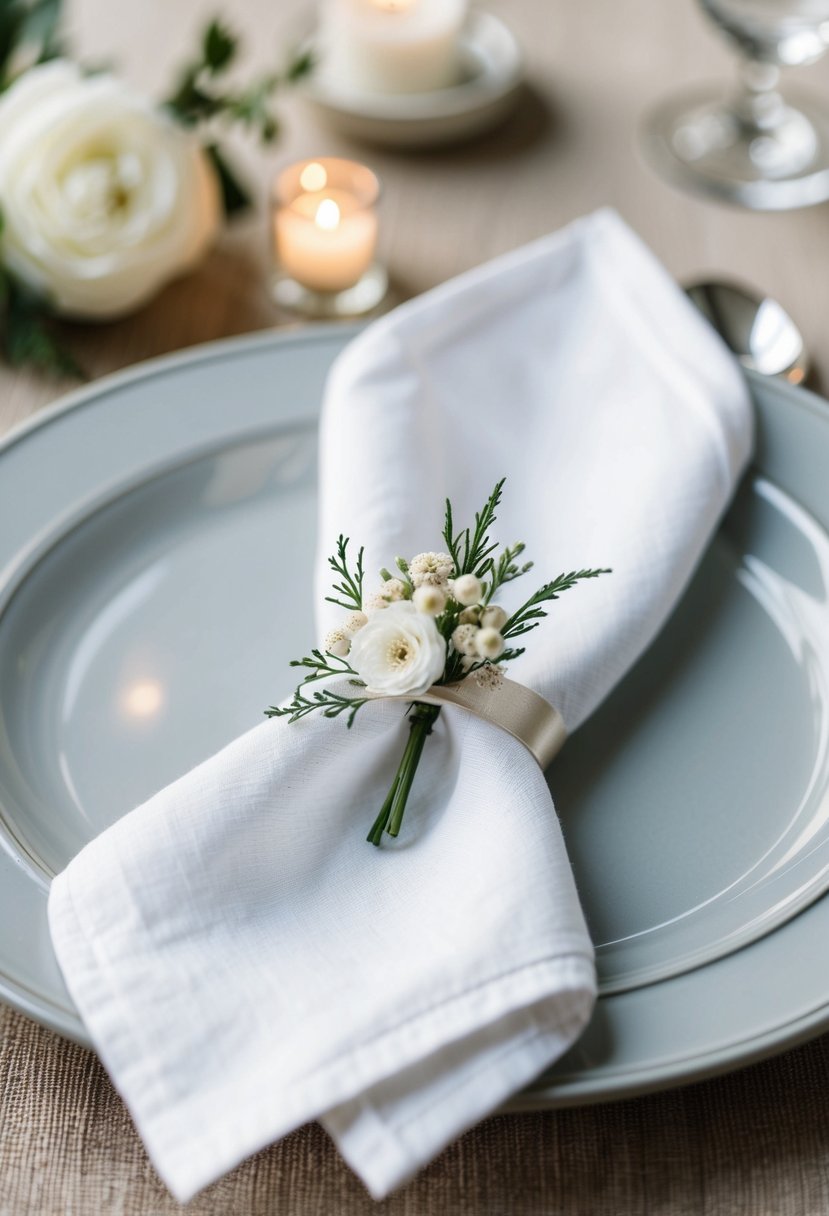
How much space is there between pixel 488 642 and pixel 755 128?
802 mm

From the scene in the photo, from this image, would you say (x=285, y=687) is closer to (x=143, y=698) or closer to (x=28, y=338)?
(x=143, y=698)

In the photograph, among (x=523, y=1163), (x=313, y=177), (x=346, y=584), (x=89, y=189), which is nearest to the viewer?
(x=523, y=1163)

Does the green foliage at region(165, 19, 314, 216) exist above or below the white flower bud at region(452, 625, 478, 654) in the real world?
above

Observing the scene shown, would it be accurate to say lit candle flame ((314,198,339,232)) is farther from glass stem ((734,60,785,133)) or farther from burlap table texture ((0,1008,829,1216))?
burlap table texture ((0,1008,829,1216))

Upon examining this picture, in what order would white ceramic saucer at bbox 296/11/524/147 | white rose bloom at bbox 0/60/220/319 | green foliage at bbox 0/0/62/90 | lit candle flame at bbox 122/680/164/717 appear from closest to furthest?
lit candle flame at bbox 122/680/164/717, white rose bloom at bbox 0/60/220/319, green foliage at bbox 0/0/62/90, white ceramic saucer at bbox 296/11/524/147

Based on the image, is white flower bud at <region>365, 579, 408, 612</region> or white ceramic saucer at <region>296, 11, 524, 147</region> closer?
white flower bud at <region>365, 579, 408, 612</region>

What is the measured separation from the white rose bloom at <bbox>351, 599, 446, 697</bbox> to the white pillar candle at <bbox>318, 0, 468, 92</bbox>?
2.22 feet

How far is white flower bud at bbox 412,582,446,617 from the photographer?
49 centimetres

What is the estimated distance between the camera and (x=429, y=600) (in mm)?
494

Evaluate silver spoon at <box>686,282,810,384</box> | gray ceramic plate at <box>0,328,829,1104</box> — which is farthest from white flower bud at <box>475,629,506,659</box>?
silver spoon at <box>686,282,810,384</box>

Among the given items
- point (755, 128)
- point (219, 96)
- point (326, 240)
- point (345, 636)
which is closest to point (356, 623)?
point (345, 636)

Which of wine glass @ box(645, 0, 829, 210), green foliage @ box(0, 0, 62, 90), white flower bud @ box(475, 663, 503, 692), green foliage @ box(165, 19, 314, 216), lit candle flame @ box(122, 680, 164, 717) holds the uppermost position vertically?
green foliage @ box(0, 0, 62, 90)

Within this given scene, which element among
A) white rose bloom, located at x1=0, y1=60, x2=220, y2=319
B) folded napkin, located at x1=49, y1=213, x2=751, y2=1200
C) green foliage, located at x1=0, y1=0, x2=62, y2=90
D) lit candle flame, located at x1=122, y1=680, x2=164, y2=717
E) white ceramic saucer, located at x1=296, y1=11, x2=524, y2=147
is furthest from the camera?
white ceramic saucer, located at x1=296, y1=11, x2=524, y2=147

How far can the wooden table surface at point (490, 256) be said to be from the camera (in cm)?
47
